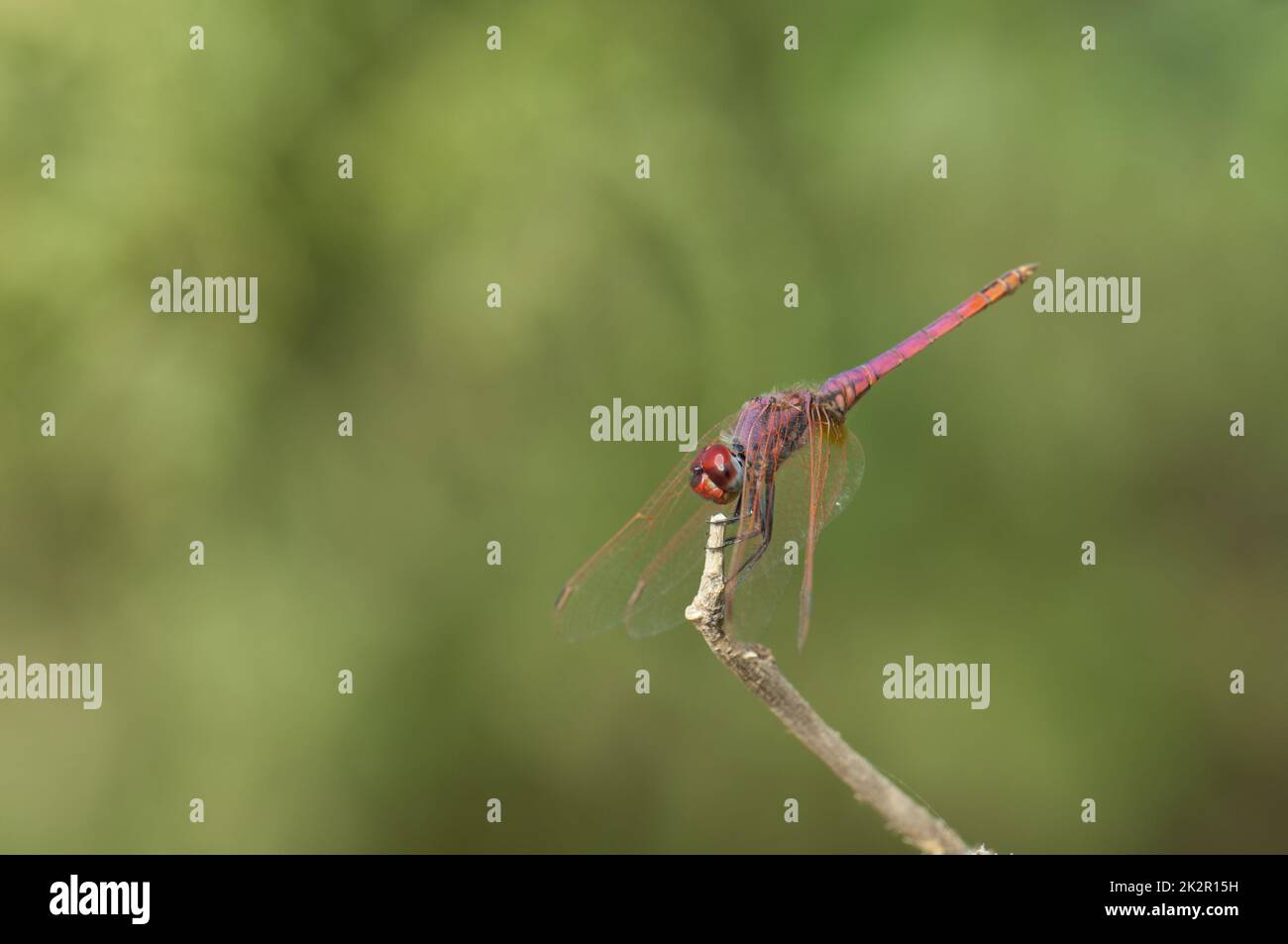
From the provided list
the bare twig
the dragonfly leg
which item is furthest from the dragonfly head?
the bare twig

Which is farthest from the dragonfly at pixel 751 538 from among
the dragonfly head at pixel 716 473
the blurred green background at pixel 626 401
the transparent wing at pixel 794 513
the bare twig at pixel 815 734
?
the blurred green background at pixel 626 401

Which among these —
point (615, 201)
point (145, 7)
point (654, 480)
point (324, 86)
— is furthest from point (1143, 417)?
point (145, 7)

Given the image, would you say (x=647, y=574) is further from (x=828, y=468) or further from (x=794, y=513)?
(x=828, y=468)

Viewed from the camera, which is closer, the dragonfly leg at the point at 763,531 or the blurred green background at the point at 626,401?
the dragonfly leg at the point at 763,531

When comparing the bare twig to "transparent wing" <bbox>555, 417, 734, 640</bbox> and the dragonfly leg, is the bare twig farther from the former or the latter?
"transparent wing" <bbox>555, 417, 734, 640</bbox>

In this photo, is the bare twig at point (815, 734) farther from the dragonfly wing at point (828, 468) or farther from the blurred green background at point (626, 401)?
the blurred green background at point (626, 401)

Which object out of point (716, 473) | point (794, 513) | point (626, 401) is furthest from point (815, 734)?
point (626, 401)
